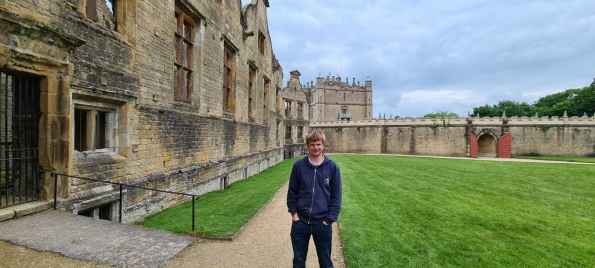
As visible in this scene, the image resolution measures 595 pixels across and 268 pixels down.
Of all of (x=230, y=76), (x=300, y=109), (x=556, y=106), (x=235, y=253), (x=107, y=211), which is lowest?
(x=235, y=253)

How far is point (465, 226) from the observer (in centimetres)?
600

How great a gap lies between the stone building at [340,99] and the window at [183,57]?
51.5 meters

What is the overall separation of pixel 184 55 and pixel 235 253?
21.2 ft

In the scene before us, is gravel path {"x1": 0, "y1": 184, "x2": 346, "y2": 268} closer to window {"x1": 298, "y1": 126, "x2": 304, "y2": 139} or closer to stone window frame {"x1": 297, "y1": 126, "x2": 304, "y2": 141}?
stone window frame {"x1": 297, "y1": 126, "x2": 304, "y2": 141}

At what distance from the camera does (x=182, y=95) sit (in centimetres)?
838

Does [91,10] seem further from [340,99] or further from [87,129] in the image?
[340,99]

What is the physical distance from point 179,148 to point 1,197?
3895 mm

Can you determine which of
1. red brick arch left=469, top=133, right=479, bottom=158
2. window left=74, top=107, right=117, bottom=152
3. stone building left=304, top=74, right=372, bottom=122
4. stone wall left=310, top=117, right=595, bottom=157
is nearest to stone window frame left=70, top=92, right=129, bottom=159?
window left=74, top=107, right=117, bottom=152

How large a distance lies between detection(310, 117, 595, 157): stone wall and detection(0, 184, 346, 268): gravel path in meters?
30.1

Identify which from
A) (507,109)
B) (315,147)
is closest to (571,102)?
(507,109)

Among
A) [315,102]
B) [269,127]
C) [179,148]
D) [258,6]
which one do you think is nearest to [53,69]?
[179,148]

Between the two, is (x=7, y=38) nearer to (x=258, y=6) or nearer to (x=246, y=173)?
(x=246, y=173)

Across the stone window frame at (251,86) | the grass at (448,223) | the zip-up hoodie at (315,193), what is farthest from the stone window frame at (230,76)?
the zip-up hoodie at (315,193)

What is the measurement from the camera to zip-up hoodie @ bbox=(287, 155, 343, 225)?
2.91 meters
